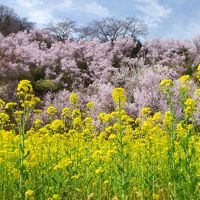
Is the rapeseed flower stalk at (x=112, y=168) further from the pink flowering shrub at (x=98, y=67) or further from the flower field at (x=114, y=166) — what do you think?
the pink flowering shrub at (x=98, y=67)

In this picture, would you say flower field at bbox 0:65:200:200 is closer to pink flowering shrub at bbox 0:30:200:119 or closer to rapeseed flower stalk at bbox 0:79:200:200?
rapeseed flower stalk at bbox 0:79:200:200

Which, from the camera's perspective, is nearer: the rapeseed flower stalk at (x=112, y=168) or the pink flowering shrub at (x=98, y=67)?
the rapeseed flower stalk at (x=112, y=168)

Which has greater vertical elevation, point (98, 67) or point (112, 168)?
point (98, 67)

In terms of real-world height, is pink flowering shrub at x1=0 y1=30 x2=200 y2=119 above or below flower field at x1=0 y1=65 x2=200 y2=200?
above

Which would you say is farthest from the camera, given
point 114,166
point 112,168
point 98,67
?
point 98,67

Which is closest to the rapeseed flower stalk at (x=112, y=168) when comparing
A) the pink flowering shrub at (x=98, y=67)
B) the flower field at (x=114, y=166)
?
the flower field at (x=114, y=166)

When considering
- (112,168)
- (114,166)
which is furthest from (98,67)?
(112,168)

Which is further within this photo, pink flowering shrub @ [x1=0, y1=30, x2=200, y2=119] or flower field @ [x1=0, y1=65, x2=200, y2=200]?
pink flowering shrub @ [x1=0, y1=30, x2=200, y2=119]

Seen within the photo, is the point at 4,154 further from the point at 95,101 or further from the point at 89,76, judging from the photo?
the point at 89,76

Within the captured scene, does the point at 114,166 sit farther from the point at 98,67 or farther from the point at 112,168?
the point at 98,67

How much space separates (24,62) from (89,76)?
4058 millimetres

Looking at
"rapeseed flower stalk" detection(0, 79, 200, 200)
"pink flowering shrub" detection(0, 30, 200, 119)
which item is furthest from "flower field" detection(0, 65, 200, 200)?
"pink flowering shrub" detection(0, 30, 200, 119)

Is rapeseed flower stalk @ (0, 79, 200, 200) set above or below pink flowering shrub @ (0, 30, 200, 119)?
below

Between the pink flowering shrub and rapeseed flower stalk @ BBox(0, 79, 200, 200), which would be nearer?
rapeseed flower stalk @ BBox(0, 79, 200, 200)
